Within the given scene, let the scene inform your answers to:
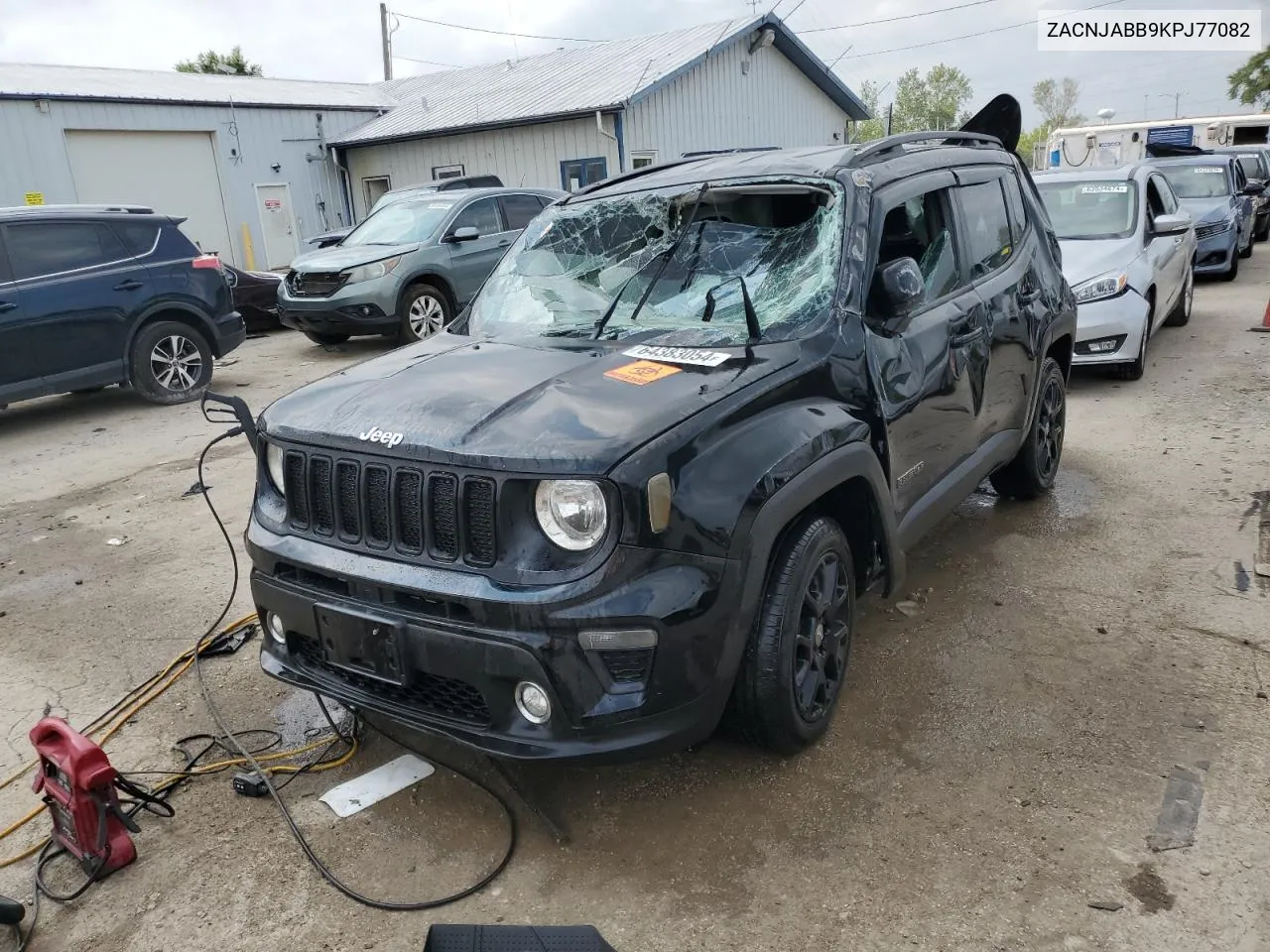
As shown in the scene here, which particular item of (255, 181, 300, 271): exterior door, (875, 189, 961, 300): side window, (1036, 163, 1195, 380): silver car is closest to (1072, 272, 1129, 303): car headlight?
(1036, 163, 1195, 380): silver car

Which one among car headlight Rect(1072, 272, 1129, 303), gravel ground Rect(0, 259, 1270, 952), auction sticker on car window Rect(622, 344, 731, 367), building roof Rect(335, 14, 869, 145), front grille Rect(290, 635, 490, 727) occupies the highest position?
building roof Rect(335, 14, 869, 145)

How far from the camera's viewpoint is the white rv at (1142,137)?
84.0ft

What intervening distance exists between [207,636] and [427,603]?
2.12 meters

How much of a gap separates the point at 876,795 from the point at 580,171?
17.4m

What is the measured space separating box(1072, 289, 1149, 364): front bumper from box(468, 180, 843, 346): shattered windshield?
16.6ft

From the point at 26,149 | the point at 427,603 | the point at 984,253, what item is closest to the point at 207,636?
the point at 427,603

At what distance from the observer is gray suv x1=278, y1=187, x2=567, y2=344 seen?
10844mm

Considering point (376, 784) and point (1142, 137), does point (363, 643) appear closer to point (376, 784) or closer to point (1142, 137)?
point (376, 784)

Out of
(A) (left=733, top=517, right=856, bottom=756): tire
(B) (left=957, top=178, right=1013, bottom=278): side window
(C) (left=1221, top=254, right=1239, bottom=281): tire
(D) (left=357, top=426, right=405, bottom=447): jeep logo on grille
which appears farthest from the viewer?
(C) (left=1221, top=254, right=1239, bottom=281): tire

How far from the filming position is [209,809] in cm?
313

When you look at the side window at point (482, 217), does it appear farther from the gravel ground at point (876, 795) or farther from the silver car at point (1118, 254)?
the gravel ground at point (876, 795)

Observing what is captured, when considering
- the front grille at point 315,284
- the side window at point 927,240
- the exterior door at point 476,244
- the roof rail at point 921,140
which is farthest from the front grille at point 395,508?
the exterior door at point 476,244

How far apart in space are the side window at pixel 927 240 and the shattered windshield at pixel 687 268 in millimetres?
326

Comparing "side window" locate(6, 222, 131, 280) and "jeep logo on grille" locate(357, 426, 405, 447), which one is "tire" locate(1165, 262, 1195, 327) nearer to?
"jeep logo on grille" locate(357, 426, 405, 447)
